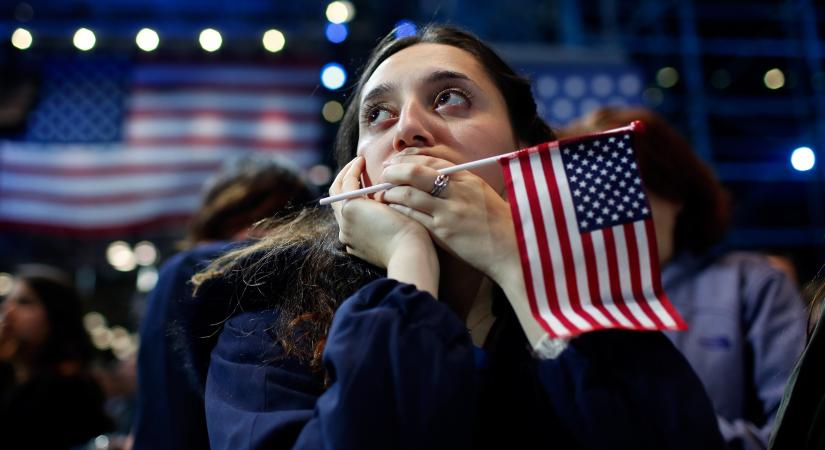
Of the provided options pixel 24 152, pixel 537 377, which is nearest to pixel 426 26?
pixel 537 377

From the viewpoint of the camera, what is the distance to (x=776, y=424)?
4.02ft

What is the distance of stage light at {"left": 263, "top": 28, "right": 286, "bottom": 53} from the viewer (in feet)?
26.3

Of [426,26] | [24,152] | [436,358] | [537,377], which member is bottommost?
[537,377]

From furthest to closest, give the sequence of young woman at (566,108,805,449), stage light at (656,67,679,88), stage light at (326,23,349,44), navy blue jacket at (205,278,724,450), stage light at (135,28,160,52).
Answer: stage light at (656,67,679,88) < stage light at (135,28,160,52) < stage light at (326,23,349,44) < young woman at (566,108,805,449) < navy blue jacket at (205,278,724,450)

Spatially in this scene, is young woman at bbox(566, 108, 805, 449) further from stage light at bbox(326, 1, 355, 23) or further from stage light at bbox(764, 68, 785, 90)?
stage light at bbox(764, 68, 785, 90)

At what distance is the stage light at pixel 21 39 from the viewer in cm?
766

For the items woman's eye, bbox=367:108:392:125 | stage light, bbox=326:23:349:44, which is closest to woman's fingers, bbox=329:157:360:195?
woman's eye, bbox=367:108:392:125

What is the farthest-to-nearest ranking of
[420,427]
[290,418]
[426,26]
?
1. [426,26]
2. [290,418]
3. [420,427]

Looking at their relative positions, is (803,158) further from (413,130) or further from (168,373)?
(413,130)

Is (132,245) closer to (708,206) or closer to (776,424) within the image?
(708,206)

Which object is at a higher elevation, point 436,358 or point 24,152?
point 24,152

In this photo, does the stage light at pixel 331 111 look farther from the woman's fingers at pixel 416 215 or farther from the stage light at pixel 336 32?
the woman's fingers at pixel 416 215

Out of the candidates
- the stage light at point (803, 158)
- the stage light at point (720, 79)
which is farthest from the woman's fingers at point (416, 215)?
the stage light at point (720, 79)

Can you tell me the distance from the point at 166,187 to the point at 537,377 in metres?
6.66
